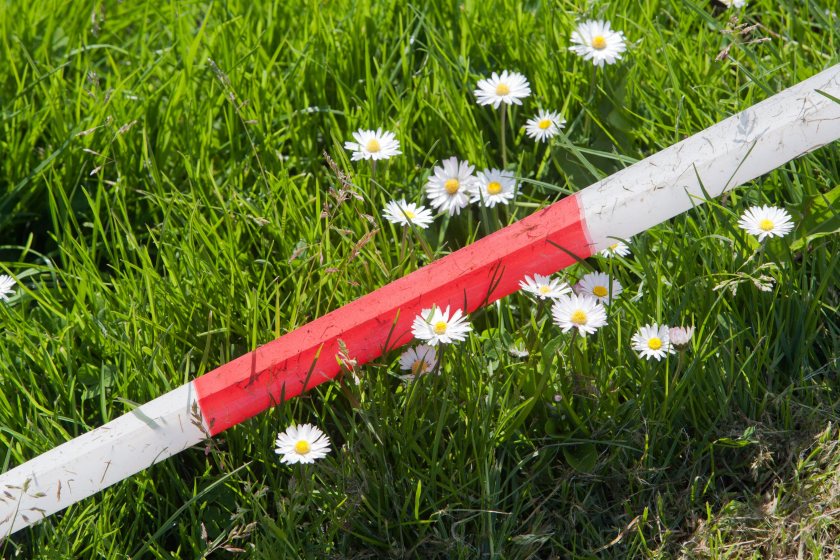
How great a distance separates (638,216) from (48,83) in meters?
1.65

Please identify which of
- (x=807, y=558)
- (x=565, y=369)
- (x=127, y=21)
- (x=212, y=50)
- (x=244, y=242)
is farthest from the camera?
(x=127, y=21)

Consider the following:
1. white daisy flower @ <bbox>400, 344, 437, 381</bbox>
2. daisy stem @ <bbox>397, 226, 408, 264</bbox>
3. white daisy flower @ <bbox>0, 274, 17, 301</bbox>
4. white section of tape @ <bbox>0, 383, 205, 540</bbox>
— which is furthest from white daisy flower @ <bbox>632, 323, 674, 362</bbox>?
white daisy flower @ <bbox>0, 274, 17, 301</bbox>

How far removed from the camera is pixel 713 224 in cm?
202

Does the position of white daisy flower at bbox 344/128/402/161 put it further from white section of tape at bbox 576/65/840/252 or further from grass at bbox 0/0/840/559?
white section of tape at bbox 576/65/840/252

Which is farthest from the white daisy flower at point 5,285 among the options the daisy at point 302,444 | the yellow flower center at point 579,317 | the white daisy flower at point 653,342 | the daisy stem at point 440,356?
the white daisy flower at point 653,342

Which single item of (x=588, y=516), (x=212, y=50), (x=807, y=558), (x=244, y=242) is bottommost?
(x=807, y=558)

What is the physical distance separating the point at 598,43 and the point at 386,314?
2.86 ft

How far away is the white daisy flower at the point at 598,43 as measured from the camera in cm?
222

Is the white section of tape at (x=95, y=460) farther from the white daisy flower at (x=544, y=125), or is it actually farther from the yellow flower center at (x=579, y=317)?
the white daisy flower at (x=544, y=125)

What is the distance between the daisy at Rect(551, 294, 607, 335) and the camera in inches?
68.5

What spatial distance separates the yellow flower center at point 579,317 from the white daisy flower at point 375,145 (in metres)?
0.63

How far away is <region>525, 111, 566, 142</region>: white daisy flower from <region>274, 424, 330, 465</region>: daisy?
869 mm

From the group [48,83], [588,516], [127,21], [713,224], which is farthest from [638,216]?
[127,21]

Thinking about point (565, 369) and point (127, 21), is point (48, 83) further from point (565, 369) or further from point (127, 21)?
point (565, 369)
